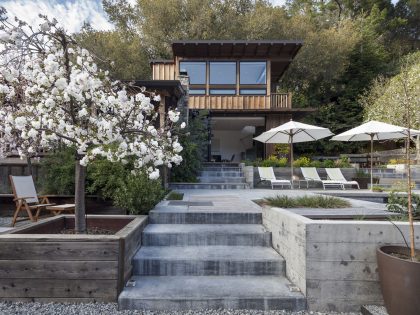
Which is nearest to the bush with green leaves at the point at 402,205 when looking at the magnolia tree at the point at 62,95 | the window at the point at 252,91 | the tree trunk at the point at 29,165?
the magnolia tree at the point at 62,95

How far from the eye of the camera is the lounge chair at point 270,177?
9.30 m

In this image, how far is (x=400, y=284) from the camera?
228 cm

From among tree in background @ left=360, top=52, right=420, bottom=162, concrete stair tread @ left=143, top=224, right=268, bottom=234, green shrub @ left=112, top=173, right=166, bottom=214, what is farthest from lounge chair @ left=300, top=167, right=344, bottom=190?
green shrub @ left=112, top=173, right=166, bottom=214

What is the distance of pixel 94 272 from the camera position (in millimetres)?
2740

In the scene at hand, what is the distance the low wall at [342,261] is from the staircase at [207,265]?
0.75ft

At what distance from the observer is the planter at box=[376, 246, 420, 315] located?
220cm

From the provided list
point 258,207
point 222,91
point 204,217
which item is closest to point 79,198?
point 204,217

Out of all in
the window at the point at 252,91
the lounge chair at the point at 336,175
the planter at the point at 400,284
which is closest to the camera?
the planter at the point at 400,284

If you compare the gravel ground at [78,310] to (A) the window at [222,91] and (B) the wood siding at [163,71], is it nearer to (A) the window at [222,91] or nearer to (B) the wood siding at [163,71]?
(B) the wood siding at [163,71]

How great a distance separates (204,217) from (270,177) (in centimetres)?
572

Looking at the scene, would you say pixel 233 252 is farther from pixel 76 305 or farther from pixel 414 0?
pixel 414 0

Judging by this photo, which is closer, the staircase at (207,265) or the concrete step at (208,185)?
the staircase at (207,265)

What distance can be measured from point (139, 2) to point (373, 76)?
16971 millimetres

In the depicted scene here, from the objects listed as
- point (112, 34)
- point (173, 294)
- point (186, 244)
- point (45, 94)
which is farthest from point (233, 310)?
point (112, 34)
